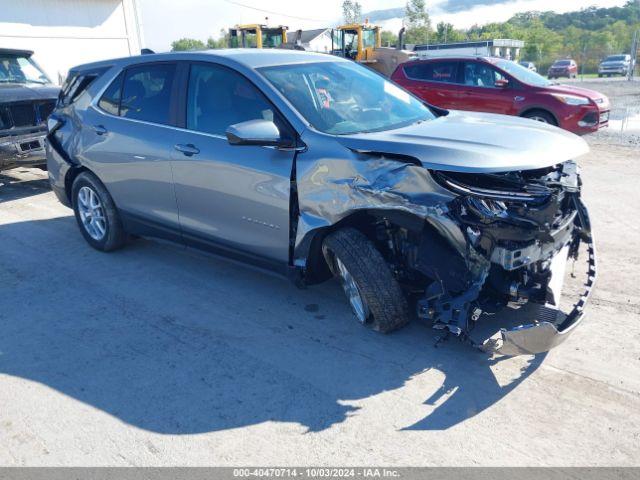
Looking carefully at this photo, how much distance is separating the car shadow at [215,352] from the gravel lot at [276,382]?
0.01m

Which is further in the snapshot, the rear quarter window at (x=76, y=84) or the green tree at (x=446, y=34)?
the green tree at (x=446, y=34)

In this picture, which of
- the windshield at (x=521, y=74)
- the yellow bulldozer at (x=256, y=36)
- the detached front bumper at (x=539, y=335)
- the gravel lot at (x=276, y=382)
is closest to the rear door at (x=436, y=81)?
the windshield at (x=521, y=74)

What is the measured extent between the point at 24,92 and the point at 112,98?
4106mm

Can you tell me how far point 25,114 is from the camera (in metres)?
8.32

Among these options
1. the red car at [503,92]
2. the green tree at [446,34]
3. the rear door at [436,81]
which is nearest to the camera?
the red car at [503,92]

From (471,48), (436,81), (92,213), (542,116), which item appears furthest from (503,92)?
(471,48)

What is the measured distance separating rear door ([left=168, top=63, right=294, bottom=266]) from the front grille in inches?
198

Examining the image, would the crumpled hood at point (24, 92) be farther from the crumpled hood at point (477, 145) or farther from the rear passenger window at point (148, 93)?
the crumpled hood at point (477, 145)

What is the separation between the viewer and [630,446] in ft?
8.96

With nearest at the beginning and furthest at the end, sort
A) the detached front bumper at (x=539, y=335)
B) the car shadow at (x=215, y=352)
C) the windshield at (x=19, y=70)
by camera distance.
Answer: the detached front bumper at (x=539, y=335) → the car shadow at (x=215, y=352) → the windshield at (x=19, y=70)

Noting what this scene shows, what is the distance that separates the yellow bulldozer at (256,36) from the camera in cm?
2206

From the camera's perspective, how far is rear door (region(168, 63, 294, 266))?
3.93 metres

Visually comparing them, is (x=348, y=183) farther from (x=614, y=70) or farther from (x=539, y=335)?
(x=614, y=70)

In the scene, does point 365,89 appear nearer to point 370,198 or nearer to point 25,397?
point 370,198
